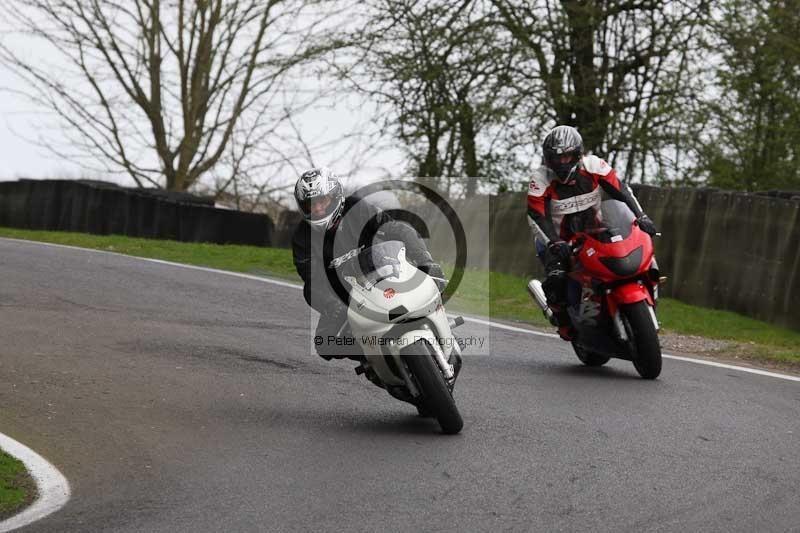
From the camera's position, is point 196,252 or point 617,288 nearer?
point 617,288

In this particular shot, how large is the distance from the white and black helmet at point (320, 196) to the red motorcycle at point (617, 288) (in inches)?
107

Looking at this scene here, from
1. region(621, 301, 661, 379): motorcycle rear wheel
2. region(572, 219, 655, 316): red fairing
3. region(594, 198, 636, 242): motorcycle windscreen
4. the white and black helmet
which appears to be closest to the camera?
the white and black helmet

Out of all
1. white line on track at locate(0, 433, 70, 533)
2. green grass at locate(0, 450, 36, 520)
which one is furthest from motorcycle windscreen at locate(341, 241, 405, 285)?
green grass at locate(0, 450, 36, 520)

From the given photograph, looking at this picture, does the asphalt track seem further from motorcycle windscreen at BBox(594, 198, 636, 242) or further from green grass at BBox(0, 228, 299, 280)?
green grass at BBox(0, 228, 299, 280)

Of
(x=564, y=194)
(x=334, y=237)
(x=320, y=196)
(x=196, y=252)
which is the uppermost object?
(x=564, y=194)

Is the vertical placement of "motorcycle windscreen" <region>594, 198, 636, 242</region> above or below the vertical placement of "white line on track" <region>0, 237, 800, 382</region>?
above

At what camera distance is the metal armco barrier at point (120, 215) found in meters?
21.3

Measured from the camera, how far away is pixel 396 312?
6.76m

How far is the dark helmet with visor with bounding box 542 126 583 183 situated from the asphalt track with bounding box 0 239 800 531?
154cm

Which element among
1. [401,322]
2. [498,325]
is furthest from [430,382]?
[498,325]

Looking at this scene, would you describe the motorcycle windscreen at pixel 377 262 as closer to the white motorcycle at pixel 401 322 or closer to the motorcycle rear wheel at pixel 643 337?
the white motorcycle at pixel 401 322

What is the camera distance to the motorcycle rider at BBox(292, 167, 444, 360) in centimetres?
695

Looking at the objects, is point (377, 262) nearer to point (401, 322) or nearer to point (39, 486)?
point (401, 322)

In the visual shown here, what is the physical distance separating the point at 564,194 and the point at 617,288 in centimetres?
84
